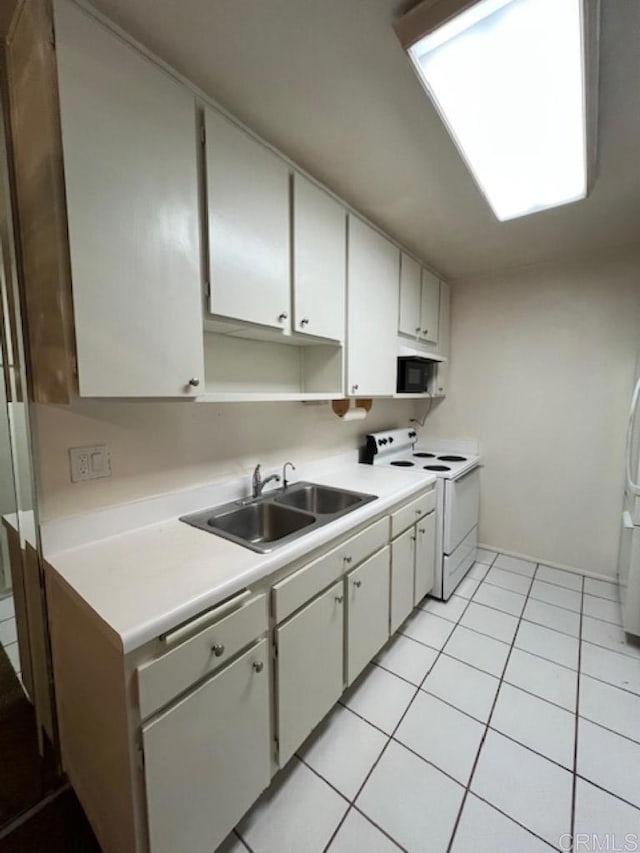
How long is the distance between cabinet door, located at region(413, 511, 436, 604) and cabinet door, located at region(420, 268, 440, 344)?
4.43 feet

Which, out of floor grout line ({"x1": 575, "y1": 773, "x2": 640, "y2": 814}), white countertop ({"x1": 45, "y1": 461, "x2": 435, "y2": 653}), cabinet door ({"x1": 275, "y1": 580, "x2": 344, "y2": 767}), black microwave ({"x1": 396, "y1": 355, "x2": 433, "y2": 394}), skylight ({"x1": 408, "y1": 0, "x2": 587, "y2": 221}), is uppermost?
skylight ({"x1": 408, "y1": 0, "x2": 587, "y2": 221})

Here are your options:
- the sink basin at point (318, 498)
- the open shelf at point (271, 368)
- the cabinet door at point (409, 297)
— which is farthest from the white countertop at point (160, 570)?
the cabinet door at point (409, 297)

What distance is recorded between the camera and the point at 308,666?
1.28 m

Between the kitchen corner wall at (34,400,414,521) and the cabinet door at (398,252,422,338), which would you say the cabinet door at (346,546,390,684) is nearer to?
the kitchen corner wall at (34,400,414,521)

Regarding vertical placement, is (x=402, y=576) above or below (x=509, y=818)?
above

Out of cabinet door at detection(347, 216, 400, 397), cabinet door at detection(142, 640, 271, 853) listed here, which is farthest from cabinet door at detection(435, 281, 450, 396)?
cabinet door at detection(142, 640, 271, 853)

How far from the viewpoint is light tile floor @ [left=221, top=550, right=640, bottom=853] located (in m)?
1.13

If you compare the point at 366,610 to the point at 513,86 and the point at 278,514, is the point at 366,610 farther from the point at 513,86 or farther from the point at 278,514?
the point at 513,86

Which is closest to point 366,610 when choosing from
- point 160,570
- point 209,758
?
point 209,758

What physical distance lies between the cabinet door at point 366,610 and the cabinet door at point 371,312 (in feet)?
2.93

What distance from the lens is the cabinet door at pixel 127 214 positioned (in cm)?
90

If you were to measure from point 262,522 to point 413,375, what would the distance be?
4.88 ft

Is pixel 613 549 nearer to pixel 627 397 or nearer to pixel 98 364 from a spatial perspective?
pixel 627 397

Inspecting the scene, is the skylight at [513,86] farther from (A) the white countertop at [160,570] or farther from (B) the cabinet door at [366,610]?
(B) the cabinet door at [366,610]
